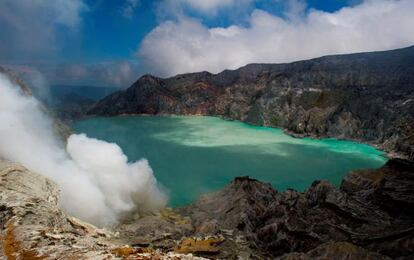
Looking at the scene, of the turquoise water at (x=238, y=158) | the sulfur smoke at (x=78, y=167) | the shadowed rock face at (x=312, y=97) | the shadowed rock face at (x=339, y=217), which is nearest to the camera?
the shadowed rock face at (x=339, y=217)

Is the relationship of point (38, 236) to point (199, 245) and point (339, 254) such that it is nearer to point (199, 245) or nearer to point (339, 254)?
point (199, 245)

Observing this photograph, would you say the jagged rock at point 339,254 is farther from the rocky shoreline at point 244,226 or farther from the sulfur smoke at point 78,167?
the sulfur smoke at point 78,167

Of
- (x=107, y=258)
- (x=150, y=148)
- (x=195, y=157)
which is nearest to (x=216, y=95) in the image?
(x=150, y=148)

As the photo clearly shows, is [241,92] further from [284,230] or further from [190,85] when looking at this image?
[284,230]

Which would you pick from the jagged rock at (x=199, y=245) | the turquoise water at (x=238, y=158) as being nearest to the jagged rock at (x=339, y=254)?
the jagged rock at (x=199, y=245)

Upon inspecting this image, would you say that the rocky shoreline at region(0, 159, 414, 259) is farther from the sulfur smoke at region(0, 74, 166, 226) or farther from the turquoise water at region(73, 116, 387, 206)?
the turquoise water at region(73, 116, 387, 206)

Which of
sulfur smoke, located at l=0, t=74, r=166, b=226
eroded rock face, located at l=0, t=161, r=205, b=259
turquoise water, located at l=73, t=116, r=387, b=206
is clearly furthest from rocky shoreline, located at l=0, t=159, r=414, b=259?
turquoise water, located at l=73, t=116, r=387, b=206
